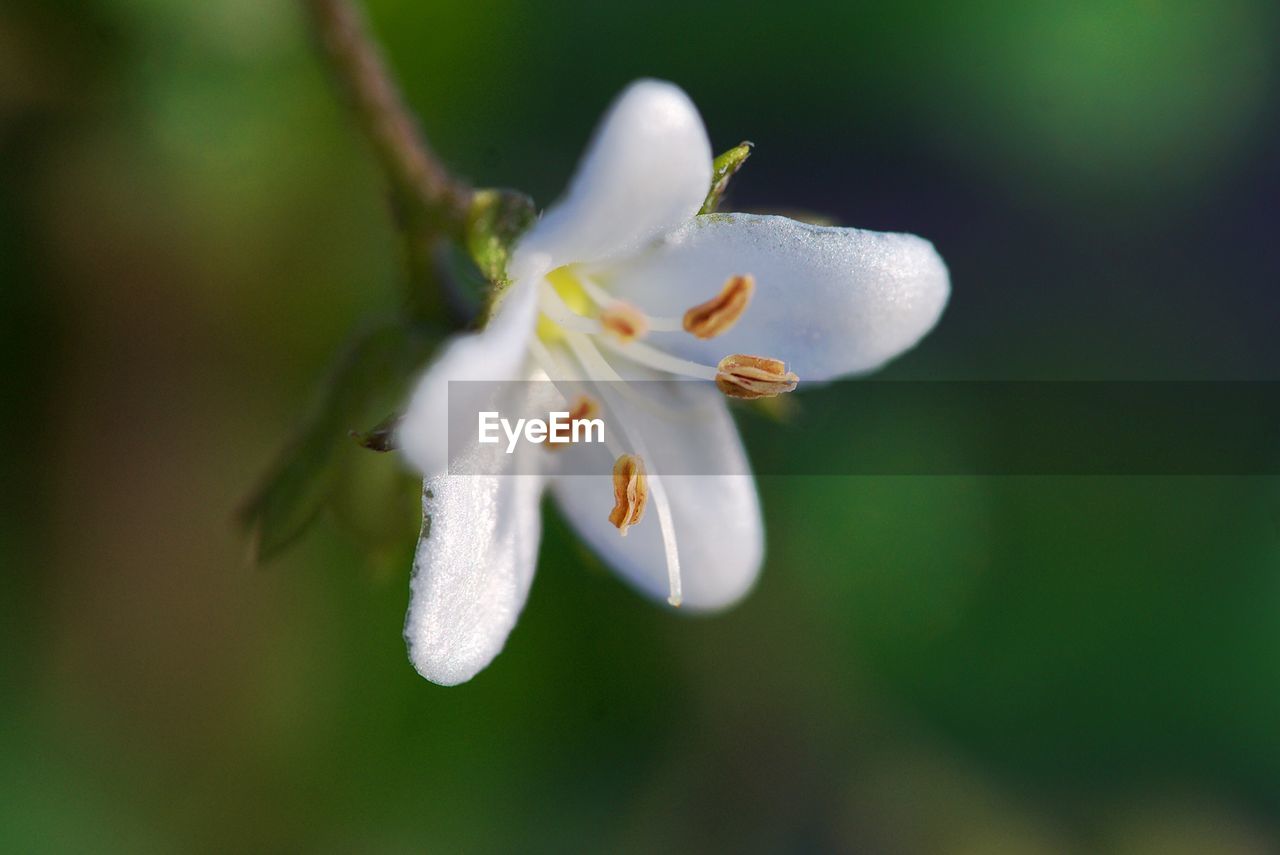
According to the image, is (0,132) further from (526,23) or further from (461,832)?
(461,832)

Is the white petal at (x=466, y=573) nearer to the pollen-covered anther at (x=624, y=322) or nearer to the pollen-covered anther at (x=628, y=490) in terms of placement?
the pollen-covered anther at (x=628, y=490)

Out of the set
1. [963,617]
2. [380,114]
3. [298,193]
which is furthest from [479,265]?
[963,617]

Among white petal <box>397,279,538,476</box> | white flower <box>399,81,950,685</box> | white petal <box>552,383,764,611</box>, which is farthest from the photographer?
white petal <box>552,383,764,611</box>

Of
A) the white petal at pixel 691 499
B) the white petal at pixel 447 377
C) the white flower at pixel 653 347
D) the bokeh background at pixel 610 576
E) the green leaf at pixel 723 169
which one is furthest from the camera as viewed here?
the bokeh background at pixel 610 576

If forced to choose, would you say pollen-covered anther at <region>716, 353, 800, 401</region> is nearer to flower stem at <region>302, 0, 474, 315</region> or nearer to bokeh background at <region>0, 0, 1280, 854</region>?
flower stem at <region>302, 0, 474, 315</region>

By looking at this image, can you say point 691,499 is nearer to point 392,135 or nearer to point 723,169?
point 723,169

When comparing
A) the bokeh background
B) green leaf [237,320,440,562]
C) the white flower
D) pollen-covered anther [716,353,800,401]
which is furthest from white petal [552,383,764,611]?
the bokeh background

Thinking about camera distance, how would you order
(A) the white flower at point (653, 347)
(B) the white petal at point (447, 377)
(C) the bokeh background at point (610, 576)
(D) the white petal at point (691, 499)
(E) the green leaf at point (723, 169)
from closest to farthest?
1. (B) the white petal at point (447, 377)
2. (A) the white flower at point (653, 347)
3. (E) the green leaf at point (723, 169)
4. (D) the white petal at point (691, 499)
5. (C) the bokeh background at point (610, 576)

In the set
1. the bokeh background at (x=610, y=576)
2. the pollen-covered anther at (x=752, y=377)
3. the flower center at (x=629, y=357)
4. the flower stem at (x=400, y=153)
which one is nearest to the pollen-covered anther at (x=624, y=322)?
the flower center at (x=629, y=357)
